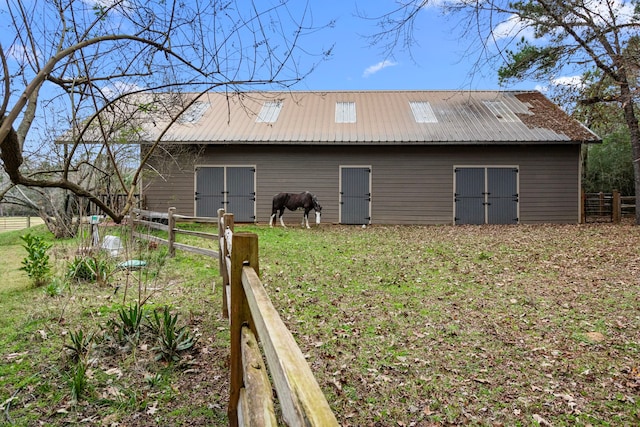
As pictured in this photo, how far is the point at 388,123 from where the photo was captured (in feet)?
47.3

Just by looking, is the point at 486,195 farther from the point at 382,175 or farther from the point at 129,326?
the point at 129,326

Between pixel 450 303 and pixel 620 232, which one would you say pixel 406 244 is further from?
pixel 620 232

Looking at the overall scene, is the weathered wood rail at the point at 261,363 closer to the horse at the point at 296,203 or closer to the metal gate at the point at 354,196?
the horse at the point at 296,203

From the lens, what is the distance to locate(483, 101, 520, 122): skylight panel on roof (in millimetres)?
14344

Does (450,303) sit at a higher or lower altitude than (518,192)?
lower

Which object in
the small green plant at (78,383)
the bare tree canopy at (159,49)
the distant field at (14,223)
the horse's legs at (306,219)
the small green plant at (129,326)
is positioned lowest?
the small green plant at (78,383)

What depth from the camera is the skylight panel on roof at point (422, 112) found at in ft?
47.9

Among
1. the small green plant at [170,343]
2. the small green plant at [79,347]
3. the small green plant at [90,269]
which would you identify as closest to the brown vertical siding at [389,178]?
the small green plant at [90,269]

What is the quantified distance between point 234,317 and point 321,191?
11701 millimetres

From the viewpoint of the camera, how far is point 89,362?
3521 millimetres

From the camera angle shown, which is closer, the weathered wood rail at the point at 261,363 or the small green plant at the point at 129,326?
the weathered wood rail at the point at 261,363

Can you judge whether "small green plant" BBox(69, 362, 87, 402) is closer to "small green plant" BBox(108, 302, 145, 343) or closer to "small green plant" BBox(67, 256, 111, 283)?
"small green plant" BBox(108, 302, 145, 343)

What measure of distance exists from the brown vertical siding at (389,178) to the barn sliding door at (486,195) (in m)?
0.25

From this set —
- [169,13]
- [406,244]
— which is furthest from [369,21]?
[406,244]
